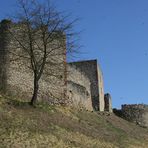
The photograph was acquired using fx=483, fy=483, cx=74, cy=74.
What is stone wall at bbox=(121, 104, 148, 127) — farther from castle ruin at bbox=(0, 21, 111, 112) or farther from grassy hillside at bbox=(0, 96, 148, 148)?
grassy hillside at bbox=(0, 96, 148, 148)

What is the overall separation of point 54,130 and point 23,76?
471 centimetres

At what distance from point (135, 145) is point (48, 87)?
17.4 ft

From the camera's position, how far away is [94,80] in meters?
35.3

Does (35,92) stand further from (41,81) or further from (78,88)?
(78,88)

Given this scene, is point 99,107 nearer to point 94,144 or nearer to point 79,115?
point 79,115

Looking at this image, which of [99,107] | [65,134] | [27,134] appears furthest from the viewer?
[99,107]

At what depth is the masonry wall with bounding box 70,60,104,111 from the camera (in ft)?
113

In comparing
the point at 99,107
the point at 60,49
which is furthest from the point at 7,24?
the point at 99,107

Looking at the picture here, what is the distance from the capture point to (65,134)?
66.1ft

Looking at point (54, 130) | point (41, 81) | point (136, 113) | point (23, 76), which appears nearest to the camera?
point (54, 130)

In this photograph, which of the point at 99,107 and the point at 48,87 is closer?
the point at 48,87

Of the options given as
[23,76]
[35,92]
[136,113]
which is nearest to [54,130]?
[35,92]

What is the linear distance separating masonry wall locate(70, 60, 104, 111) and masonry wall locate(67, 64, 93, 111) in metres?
1.84

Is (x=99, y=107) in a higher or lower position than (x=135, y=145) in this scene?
higher
